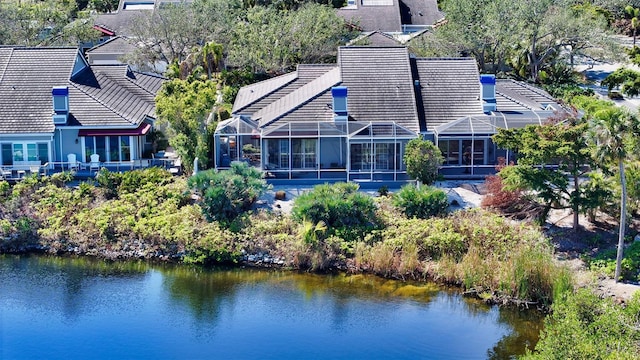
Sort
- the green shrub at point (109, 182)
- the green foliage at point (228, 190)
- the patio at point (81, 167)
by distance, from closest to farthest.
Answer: the green foliage at point (228, 190) → the green shrub at point (109, 182) → the patio at point (81, 167)

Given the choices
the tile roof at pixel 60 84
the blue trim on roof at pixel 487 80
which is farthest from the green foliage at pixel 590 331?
the tile roof at pixel 60 84

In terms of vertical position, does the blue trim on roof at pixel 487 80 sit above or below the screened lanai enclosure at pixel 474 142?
above

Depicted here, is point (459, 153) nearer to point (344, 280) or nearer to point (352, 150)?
point (352, 150)

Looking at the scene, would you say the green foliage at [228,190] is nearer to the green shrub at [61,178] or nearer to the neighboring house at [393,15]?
the green shrub at [61,178]

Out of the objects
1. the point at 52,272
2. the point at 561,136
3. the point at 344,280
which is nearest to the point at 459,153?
the point at 561,136

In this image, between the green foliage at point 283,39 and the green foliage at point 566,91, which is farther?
the green foliage at point 283,39

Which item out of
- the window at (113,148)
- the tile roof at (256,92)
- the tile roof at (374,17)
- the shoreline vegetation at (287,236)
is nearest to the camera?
the shoreline vegetation at (287,236)

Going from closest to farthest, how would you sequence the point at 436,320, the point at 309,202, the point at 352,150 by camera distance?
the point at 436,320 → the point at 309,202 → the point at 352,150
